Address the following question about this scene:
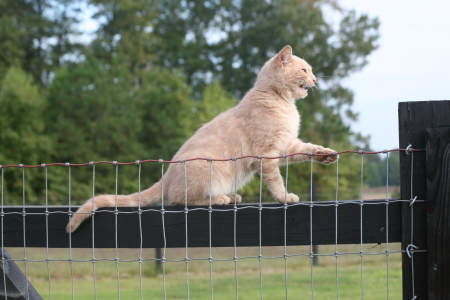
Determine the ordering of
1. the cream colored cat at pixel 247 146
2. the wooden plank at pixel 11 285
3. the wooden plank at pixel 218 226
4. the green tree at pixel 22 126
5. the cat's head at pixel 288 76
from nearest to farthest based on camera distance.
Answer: the wooden plank at pixel 218 226, the wooden plank at pixel 11 285, the cream colored cat at pixel 247 146, the cat's head at pixel 288 76, the green tree at pixel 22 126

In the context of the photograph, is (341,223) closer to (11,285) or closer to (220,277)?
(11,285)

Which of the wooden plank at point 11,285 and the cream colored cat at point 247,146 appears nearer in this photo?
the wooden plank at point 11,285

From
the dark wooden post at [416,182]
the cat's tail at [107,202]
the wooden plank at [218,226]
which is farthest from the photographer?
the cat's tail at [107,202]

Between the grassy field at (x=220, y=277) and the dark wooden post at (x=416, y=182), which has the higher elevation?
the dark wooden post at (x=416, y=182)

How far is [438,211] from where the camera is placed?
2.52 m

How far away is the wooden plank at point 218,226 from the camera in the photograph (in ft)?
8.98

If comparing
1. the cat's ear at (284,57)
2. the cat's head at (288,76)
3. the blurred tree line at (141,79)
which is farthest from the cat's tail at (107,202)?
the blurred tree line at (141,79)

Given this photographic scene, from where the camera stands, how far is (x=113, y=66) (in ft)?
79.3

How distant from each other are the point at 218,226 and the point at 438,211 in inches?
43.9

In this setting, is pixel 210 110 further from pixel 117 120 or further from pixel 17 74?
pixel 17 74

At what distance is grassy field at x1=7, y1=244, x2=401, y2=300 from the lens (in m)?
10.5

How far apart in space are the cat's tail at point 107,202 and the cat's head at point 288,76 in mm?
1367

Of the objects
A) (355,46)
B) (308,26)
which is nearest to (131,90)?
(308,26)

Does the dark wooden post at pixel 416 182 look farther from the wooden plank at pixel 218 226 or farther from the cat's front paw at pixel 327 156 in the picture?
the cat's front paw at pixel 327 156
